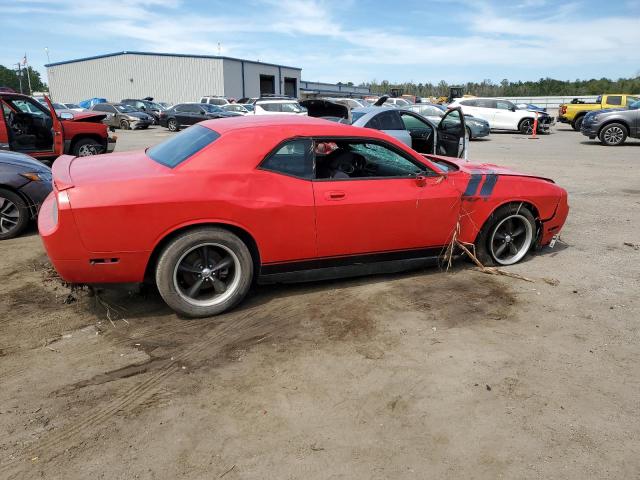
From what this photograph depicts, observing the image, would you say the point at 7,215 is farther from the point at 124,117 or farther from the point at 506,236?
the point at 124,117

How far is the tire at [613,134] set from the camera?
641 inches

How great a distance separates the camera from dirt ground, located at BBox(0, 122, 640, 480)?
2295mm

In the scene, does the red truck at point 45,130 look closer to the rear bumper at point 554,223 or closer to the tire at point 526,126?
the rear bumper at point 554,223

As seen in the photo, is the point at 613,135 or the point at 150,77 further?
the point at 150,77

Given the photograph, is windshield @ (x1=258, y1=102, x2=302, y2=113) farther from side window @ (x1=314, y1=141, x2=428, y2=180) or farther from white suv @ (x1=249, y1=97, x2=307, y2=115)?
side window @ (x1=314, y1=141, x2=428, y2=180)

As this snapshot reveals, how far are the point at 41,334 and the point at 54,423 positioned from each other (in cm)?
115

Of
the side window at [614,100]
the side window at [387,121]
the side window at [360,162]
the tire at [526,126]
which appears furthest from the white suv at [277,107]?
the side window at [360,162]

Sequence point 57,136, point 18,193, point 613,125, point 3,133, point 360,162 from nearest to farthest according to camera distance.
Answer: point 360,162
point 18,193
point 3,133
point 57,136
point 613,125

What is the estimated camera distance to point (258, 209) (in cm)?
364

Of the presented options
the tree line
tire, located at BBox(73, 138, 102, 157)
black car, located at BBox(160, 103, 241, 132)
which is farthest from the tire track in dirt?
the tree line

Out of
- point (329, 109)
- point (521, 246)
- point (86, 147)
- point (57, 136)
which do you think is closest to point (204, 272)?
point (521, 246)

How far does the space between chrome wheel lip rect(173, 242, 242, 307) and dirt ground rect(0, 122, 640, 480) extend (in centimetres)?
15

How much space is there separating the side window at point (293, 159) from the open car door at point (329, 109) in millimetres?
5683

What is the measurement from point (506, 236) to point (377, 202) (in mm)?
1645
